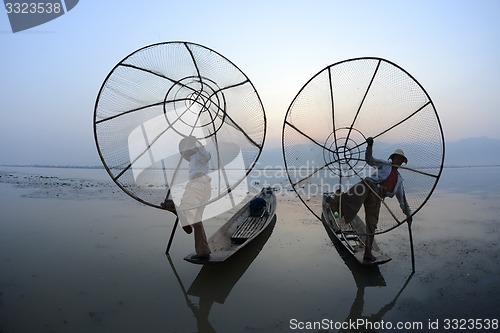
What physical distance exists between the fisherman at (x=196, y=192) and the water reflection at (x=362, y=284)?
233 centimetres

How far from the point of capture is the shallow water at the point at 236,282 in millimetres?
3855

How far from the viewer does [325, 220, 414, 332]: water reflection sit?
397cm

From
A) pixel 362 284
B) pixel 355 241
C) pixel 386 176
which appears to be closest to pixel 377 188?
pixel 386 176

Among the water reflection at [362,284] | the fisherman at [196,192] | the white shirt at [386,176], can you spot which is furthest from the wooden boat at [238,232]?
the white shirt at [386,176]

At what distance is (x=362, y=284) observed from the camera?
490 centimetres

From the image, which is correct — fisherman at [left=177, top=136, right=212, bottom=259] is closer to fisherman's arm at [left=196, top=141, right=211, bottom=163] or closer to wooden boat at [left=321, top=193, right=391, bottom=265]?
fisherman's arm at [left=196, top=141, right=211, bottom=163]

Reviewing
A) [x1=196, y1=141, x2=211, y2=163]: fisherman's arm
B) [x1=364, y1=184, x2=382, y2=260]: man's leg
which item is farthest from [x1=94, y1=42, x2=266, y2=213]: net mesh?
[x1=364, y1=184, x2=382, y2=260]: man's leg

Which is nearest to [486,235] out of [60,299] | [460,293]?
[460,293]

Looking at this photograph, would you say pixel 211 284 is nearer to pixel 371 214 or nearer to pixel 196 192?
pixel 196 192

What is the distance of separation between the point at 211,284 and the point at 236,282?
42cm

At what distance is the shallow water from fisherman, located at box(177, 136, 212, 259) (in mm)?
741

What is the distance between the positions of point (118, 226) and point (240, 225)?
3.51m

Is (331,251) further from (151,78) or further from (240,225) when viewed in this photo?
(151,78)

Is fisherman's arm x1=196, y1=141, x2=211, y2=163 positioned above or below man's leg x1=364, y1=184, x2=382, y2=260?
above
